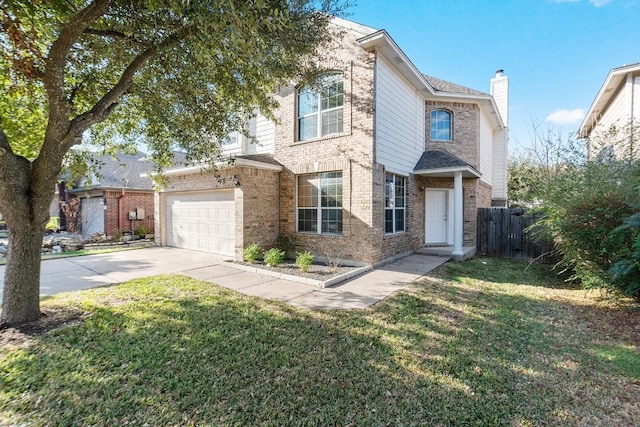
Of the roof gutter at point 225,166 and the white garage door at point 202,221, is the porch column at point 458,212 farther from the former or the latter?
the white garage door at point 202,221

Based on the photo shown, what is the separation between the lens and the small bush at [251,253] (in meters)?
8.91

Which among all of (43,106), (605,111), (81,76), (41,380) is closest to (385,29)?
(81,76)

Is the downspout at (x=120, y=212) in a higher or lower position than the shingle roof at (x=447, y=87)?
lower

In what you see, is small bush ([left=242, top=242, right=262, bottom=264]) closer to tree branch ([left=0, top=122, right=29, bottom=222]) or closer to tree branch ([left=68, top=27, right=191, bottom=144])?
tree branch ([left=68, top=27, right=191, bottom=144])

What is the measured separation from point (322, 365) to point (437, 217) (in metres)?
10.1

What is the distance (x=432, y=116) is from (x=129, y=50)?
10.9 m

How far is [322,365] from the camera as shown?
11.4 ft

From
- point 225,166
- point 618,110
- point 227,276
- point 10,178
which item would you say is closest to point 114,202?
point 225,166

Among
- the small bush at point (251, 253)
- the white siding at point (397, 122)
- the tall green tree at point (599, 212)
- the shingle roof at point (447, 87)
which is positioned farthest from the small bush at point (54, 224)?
the tall green tree at point (599, 212)

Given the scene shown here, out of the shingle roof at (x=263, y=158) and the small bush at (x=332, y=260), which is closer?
the small bush at (x=332, y=260)

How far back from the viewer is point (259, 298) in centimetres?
588

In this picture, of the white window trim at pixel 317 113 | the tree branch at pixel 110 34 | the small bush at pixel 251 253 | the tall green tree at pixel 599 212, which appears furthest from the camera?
the white window trim at pixel 317 113

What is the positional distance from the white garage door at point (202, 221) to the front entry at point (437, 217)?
7.72m

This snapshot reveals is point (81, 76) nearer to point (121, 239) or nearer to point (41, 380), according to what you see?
point (41, 380)
